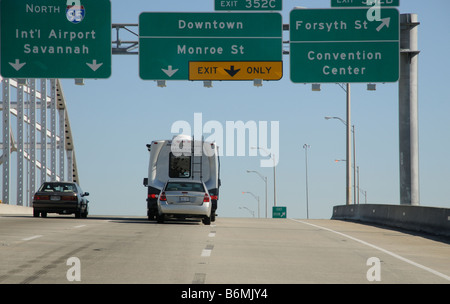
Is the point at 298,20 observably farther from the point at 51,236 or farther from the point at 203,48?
the point at 51,236

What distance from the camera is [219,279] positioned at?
11805mm

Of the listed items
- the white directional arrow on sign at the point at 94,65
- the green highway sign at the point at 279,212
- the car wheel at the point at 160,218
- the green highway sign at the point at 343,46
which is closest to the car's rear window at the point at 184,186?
the car wheel at the point at 160,218

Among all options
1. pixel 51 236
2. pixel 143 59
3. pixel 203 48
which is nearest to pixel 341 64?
pixel 203 48

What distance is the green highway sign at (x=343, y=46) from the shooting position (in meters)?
28.7

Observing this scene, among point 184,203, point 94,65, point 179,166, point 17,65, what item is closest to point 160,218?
point 184,203

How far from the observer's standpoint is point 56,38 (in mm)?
28516

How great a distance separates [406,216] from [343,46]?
621cm

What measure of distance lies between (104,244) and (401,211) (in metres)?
13.0

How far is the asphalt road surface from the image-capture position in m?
12.1

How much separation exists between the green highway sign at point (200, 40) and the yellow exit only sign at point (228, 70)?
0.47 feet

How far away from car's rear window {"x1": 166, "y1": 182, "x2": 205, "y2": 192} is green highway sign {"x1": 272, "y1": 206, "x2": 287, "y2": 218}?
171 ft

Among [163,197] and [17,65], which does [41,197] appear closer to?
[17,65]

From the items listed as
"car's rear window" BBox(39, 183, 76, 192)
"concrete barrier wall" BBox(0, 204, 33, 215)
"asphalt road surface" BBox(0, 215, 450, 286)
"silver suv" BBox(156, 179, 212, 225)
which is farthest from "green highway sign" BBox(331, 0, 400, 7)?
"concrete barrier wall" BBox(0, 204, 33, 215)

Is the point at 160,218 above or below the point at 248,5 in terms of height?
below
